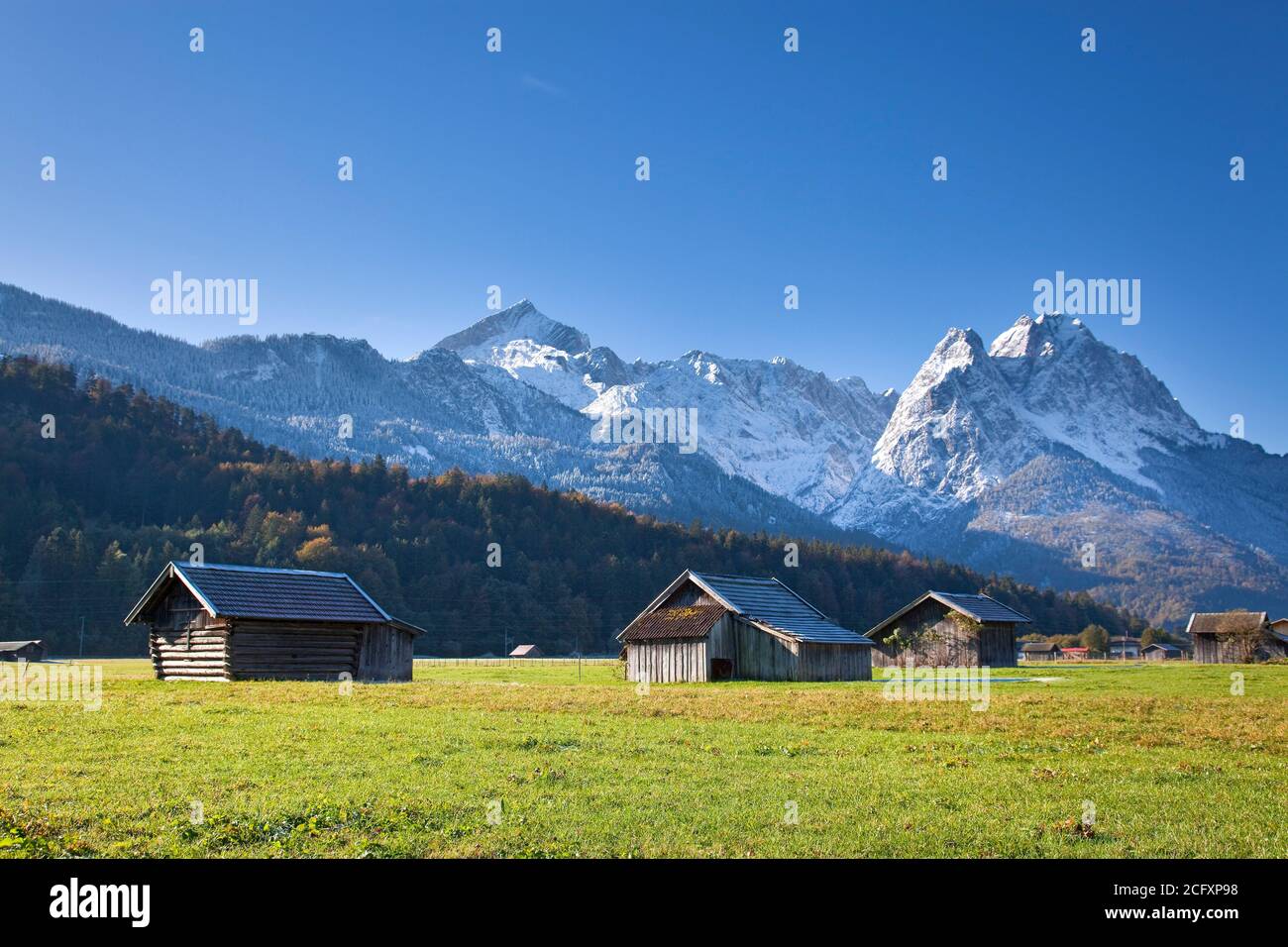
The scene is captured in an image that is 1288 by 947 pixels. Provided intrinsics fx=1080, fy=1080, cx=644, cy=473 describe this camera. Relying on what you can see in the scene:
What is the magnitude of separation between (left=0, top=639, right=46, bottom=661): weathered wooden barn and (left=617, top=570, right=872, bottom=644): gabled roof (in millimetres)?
47215

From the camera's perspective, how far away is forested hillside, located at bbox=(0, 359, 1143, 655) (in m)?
116

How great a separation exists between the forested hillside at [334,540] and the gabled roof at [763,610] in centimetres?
6922

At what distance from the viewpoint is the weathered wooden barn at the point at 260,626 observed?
4428cm

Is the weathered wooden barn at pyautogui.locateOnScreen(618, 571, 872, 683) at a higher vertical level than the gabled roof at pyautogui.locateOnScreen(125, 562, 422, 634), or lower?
lower

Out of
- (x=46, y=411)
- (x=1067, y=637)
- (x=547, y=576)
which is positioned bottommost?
(x=1067, y=637)

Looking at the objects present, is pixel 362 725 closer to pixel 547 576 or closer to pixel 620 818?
pixel 620 818

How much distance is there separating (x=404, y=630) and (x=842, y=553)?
148301 mm

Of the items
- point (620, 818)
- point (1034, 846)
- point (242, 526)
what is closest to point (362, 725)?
point (620, 818)

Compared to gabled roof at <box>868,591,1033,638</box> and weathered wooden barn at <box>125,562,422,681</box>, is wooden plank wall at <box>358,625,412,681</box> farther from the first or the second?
gabled roof at <box>868,591,1033,638</box>

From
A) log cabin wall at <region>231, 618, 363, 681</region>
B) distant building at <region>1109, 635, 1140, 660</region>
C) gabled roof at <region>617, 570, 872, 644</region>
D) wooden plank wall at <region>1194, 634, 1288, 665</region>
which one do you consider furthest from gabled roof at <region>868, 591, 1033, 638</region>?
distant building at <region>1109, 635, 1140, 660</region>

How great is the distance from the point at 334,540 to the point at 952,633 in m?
87.3

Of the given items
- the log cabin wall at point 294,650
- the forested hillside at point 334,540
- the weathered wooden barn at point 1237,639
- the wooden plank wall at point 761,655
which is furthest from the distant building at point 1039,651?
the log cabin wall at point 294,650

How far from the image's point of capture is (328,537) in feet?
441

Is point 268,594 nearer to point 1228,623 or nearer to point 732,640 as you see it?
point 732,640
